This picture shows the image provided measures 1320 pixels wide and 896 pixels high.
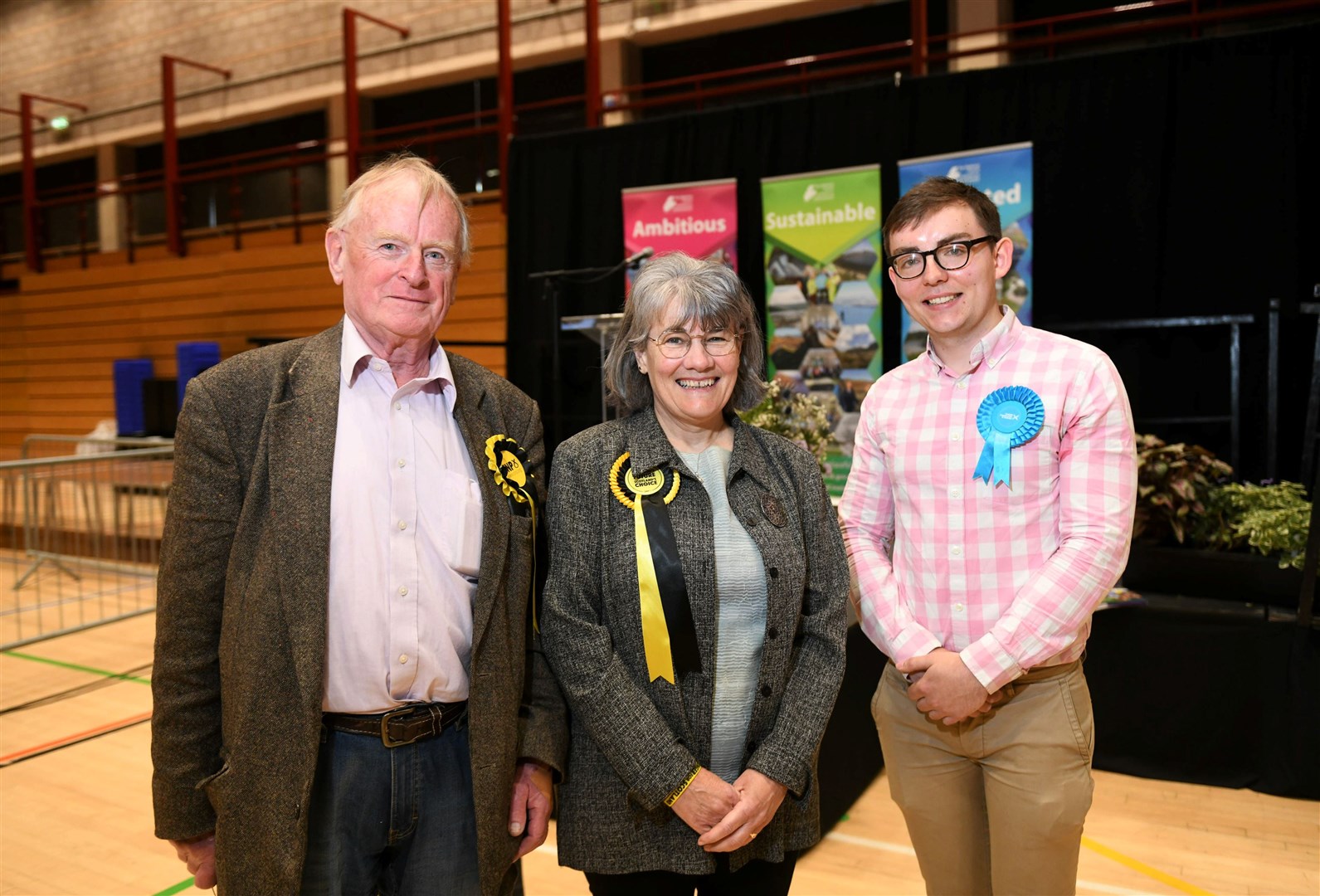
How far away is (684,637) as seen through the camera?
4.79 ft

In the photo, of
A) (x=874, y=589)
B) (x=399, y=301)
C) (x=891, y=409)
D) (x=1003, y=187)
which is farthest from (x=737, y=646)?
(x=1003, y=187)

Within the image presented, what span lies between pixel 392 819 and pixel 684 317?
907 mm

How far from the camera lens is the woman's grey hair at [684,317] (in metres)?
1.51

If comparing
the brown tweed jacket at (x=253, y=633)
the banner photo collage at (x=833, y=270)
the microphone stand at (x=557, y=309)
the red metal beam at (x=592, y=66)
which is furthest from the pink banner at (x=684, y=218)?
the brown tweed jacket at (x=253, y=633)

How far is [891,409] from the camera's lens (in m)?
1.83

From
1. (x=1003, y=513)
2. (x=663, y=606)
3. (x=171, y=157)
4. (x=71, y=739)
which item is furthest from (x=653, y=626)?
(x=171, y=157)

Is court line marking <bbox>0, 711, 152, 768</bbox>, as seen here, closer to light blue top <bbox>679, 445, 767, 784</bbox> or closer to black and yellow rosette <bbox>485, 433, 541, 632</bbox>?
black and yellow rosette <bbox>485, 433, 541, 632</bbox>

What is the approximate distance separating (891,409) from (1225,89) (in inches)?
162

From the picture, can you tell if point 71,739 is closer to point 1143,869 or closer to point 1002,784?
point 1002,784

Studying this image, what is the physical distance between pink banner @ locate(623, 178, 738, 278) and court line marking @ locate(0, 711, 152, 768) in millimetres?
3861

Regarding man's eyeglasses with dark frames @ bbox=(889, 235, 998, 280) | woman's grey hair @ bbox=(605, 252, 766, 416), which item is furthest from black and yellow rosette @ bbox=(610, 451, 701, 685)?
man's eyeglasses with dark frames @ bbox=(889, 235, 998, 280)

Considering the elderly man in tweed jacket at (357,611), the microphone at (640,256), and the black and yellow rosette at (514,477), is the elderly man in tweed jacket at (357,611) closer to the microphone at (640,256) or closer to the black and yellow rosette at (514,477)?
the black and yellow rosette at (514,477)

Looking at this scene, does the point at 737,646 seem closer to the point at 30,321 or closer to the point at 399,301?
the point at 399,301

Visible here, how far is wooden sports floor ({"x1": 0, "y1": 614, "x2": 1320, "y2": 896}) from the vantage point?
2.69 m
